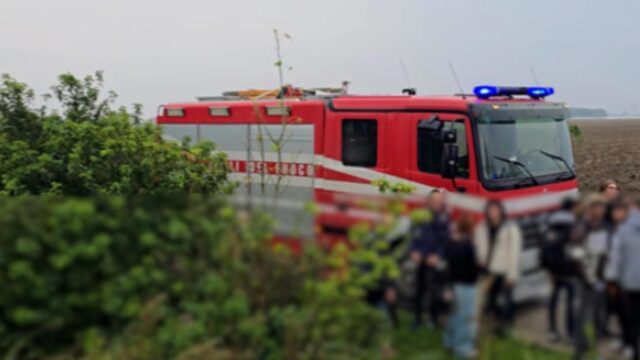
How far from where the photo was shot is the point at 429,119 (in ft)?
29.2

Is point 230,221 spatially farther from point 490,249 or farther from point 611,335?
point 611,335

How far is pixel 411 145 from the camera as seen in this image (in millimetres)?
9117

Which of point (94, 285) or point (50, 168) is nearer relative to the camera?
point (94, 285)

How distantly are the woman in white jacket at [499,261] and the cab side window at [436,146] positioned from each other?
5442mm

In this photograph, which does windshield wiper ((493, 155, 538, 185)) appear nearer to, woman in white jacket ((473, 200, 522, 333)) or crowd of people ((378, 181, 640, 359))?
crowd of people ((378, 181, 640, 359))

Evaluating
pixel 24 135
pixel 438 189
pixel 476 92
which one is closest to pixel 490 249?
pixel 438 189

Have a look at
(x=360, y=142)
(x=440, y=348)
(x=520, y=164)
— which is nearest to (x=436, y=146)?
(x=520, y=164)

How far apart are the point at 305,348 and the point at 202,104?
31.3 ft

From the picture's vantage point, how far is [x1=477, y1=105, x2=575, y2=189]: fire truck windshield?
8.59 meters

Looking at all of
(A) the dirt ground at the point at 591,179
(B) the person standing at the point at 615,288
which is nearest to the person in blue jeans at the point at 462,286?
(A) the dirt ground at the point at 591,179

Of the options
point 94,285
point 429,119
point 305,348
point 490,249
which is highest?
point 429,119

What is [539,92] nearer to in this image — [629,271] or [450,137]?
[450,137]

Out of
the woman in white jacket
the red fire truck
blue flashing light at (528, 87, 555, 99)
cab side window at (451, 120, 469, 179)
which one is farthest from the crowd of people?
blue flashing light at (528, 87, 555, 99)

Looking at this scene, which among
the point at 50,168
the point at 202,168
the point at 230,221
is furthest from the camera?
the point at 202,168
